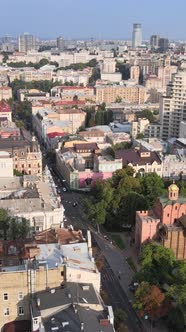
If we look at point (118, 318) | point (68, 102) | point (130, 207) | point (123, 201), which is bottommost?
point (118, 318)

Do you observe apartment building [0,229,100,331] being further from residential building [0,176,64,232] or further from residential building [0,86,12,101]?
residential building [0,86,12,101]

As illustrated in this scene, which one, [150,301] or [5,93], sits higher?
[5,93]

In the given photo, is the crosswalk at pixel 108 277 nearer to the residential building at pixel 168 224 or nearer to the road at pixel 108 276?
the road at pixel 108 276

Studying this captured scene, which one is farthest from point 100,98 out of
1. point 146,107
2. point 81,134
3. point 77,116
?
point 81,134

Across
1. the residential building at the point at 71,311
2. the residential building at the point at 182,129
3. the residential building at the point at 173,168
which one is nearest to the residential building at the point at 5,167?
the residential building at the point at 173,168

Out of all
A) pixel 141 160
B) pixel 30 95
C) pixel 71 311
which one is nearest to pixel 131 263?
pixel 71 311

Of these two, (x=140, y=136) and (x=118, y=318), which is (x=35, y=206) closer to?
(x=118, y=318)

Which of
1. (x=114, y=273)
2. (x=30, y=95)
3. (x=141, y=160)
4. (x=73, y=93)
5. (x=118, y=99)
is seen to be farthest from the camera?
(x=118, y=99)
